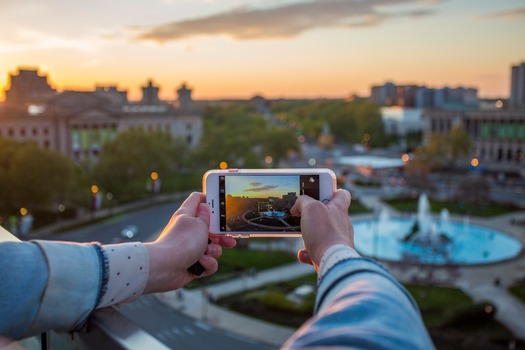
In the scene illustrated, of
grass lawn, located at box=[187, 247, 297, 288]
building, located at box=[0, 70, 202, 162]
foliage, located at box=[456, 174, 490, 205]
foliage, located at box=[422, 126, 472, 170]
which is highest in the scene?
building, located at box=[0, 70, 202, 162]

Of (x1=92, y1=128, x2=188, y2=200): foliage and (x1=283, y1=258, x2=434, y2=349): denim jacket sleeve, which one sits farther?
(x1=92, y1=128, x2=188, y2=200): foliage

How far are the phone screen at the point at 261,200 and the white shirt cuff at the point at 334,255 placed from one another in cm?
85

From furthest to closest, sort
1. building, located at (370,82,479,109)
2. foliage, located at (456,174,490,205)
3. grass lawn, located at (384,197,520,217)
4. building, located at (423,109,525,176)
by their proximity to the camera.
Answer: building, located at (370,82,479,109) → building, located at (423,109,525,176) → foliage, located at (456,174,490,205) → grass lawn, located at (384,197,520,217)

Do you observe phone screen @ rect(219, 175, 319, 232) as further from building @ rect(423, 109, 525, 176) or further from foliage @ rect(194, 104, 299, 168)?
building @ rect(423, 109, 525, 176)

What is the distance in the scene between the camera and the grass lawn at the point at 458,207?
40.4m

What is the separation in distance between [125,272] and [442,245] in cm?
3064

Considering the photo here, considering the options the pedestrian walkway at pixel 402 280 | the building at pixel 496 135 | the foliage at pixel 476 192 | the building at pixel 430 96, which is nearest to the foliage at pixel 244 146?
the foliage at pixel 476 192

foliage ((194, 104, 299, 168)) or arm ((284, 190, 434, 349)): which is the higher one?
arm ((284, 190, 434, 349))

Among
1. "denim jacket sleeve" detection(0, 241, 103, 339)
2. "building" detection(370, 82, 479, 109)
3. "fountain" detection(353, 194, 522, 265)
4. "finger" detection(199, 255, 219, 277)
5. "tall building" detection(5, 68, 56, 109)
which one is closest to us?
"denim jacket sleeve" detection(0, 241, 103, 339)

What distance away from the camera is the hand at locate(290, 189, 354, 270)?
2062mm

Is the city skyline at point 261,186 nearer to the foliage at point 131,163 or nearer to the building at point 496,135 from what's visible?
the foliage at point 131,163

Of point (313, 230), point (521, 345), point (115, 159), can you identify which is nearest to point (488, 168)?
point (115, 159)

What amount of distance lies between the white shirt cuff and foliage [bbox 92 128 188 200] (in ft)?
132

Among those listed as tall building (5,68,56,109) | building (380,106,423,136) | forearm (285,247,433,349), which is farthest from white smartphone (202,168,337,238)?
building (380,106,423,136)
